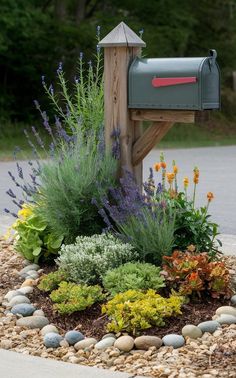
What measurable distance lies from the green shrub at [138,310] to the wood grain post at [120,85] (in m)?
1.44

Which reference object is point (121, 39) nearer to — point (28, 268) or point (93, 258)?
point (93, 258)

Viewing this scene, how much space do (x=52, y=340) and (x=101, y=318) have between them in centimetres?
45

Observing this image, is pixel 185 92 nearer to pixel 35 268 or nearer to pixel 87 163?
pixel 87 163

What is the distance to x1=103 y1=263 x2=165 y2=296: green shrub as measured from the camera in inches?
211

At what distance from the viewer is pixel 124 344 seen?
4750mm

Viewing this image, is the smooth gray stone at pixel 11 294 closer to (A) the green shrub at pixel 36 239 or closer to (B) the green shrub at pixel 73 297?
(B) the green shrub at pixel 73 297

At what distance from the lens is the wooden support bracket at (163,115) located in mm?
6047

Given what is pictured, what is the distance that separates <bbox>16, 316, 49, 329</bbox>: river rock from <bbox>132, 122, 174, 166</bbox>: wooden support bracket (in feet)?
5.52

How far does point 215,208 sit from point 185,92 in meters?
5.33

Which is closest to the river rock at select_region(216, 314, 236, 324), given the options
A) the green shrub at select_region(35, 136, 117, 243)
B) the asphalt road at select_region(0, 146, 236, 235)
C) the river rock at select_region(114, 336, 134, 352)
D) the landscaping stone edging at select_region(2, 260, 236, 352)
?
the landscaping stone edging at select_region(2, 260, 236, 352)

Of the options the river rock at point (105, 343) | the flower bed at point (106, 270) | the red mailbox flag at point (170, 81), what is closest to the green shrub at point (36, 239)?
the flower bed at point (106, 270)

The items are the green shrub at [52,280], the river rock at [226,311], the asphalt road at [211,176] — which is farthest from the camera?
the asphalt road at [211,176]

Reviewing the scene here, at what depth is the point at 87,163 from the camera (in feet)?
20.7

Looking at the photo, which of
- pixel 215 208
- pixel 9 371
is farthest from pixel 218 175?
pixel 9 371
